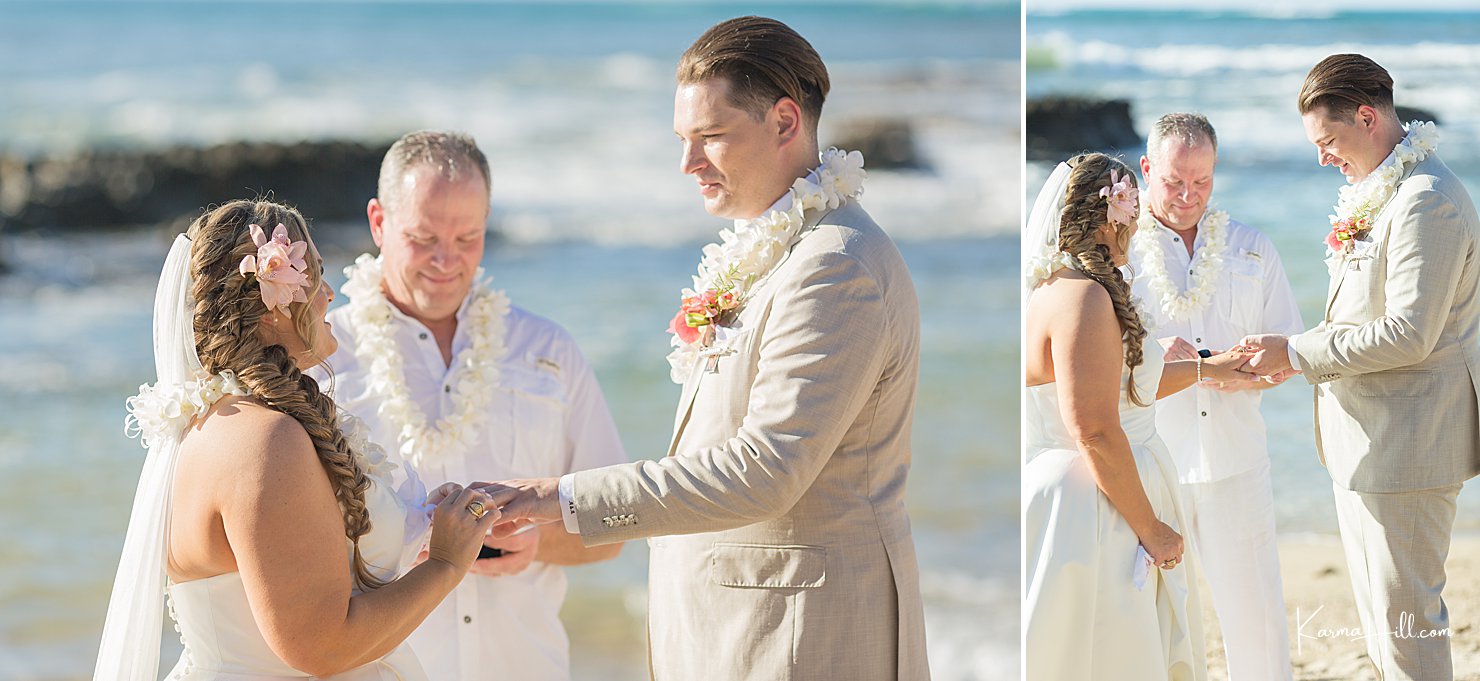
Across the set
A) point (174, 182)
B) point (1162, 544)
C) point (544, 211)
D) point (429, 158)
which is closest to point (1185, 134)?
point (1162, 544)

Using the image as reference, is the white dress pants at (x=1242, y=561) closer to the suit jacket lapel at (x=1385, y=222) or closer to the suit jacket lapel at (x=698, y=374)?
the suit jacket lapel at (x=1385, y=222)

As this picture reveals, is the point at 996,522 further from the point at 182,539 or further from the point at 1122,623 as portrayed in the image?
the point at 182,539

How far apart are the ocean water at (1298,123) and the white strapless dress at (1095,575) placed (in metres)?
0.58

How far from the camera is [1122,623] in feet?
12.4

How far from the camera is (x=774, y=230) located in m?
2.87

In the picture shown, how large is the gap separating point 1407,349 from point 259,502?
3340mm

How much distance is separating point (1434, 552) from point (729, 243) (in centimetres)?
264

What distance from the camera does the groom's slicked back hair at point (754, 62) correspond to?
2.82 meters

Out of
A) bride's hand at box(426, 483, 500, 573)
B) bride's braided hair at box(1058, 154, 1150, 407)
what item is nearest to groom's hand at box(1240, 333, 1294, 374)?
bride's braided hair at box(1058, 154, 1150, 407)

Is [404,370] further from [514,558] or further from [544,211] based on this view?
[544,211]

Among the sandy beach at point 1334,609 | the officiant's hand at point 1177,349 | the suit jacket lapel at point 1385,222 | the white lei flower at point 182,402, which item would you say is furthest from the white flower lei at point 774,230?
the sandy beach at point 1334,609

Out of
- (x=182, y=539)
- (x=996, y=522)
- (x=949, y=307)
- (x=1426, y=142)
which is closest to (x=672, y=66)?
(x=949, y=307)

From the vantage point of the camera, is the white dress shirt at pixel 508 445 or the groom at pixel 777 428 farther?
the white dress shirt at pixel 508 445

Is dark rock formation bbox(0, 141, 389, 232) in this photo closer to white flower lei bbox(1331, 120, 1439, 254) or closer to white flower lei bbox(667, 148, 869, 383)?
white flower lei bbox(1331, 120, 1439, 254)
